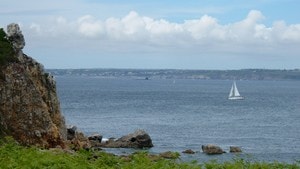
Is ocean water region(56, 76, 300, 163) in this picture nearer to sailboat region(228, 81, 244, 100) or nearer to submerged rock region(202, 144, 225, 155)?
submerged rock region(202, 144, 225, 155)

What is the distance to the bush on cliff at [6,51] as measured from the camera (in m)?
47.0

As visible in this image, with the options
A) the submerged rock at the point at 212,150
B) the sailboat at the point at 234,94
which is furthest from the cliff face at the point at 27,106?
the sailboat at the point at 234,94

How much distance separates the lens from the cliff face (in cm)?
4466

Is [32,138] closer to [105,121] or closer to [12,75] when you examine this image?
[12,75]

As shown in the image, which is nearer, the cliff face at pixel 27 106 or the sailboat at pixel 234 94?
the cliff face at pixel 27 106

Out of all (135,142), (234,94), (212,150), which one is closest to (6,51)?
(135,142)

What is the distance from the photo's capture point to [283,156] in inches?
2432

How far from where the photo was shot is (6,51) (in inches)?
1885

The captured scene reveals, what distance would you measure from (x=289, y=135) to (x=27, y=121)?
47899 millimetres

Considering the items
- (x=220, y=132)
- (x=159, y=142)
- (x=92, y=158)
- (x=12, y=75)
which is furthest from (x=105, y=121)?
(x=92, y=158)

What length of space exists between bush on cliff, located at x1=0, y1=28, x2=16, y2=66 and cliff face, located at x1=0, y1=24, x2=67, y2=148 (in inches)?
11.4

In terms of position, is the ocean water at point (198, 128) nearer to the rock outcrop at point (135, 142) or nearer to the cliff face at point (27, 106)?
the rock outcrop at point (135, 142)

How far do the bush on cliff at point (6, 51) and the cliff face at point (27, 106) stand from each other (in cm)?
29

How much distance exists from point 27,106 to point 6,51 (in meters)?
5.29
